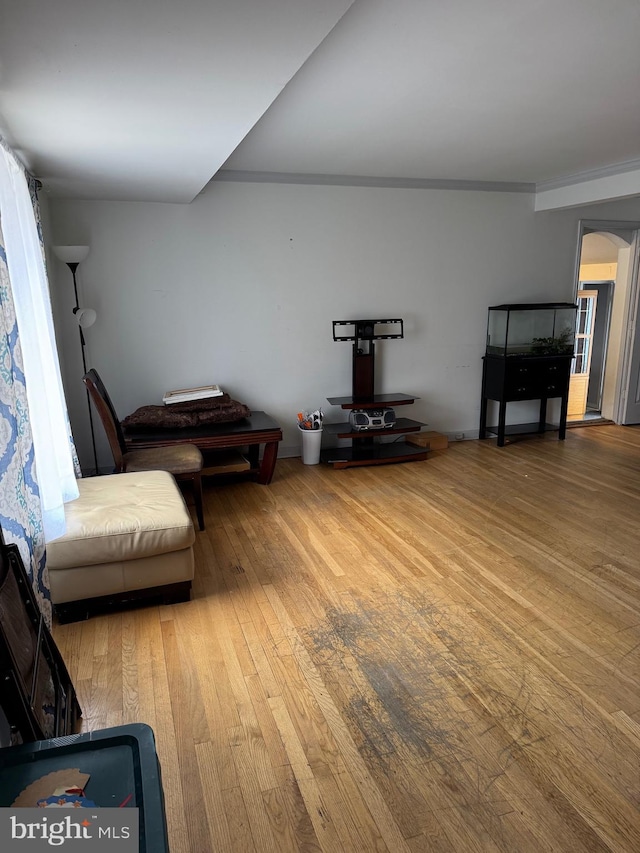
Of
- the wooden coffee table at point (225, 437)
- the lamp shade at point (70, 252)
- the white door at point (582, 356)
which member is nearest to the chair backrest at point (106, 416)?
the wooden coffee table at point (225, 437)

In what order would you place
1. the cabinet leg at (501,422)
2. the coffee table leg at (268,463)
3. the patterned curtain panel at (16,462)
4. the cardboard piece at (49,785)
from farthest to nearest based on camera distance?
the cabinet leg at (501,422), the coffee table leg at (268,463), the patterned curtain panel at (16,462), the cardboard piece at (49,785)

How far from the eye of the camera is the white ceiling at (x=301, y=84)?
151 centimetres

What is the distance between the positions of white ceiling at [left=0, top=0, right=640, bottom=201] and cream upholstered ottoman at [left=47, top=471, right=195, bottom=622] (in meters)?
1.65

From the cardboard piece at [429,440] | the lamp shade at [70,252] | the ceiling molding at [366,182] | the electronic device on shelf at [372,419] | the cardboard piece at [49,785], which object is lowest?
the cardboard piece at [429,440]

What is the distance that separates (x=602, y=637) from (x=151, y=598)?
6.67 ft

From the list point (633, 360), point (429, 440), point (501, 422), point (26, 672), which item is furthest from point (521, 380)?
point (26, 672)

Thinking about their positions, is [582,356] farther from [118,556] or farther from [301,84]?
[118,556]

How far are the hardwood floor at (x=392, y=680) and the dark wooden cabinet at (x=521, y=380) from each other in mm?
1761

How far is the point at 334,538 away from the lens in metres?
3.54

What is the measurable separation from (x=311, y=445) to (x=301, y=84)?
2.90 m

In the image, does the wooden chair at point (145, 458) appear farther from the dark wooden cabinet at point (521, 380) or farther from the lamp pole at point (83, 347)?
the dark wooden cabinet at point (521, 380)

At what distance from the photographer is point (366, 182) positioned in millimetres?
5016

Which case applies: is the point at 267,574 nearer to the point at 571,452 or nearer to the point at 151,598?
the point at 151,598

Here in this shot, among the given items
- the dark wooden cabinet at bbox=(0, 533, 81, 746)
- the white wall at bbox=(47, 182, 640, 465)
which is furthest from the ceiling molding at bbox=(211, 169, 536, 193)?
the dark wooden cabinet at bbox=(0, 533, 81, 746)
